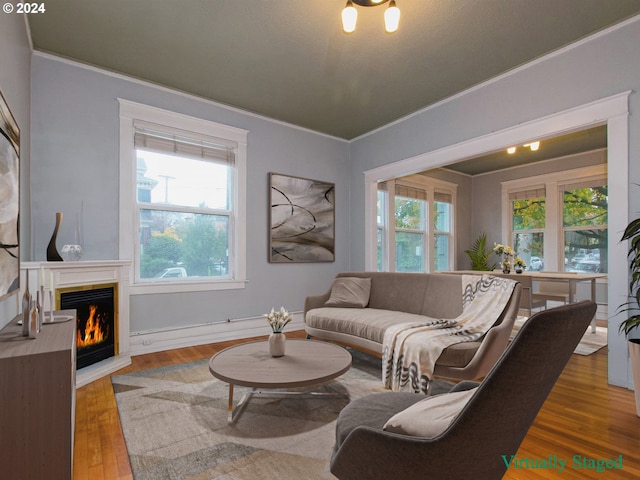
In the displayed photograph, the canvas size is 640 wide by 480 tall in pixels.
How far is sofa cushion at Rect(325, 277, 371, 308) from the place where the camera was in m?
3.63

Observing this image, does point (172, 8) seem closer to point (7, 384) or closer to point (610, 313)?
point (7, 384)

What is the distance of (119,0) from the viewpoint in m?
2.41

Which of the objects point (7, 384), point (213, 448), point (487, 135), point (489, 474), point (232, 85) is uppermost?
point (232, 85)

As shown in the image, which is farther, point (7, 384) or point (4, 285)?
point (4, 285)

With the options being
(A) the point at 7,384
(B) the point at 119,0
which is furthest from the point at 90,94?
(A) the point at 7,384

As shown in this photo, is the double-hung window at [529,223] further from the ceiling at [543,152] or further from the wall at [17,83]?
the wall at [17,83]

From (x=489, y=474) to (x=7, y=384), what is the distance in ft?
5.65

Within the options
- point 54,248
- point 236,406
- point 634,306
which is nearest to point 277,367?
point 236,406

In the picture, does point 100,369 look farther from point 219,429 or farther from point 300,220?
point 300,220

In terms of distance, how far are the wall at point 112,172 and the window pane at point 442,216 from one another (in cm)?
312

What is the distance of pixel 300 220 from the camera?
474 centimetres

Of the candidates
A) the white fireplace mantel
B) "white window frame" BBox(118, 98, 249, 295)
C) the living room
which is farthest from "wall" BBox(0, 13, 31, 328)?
"white window frame" BBox(118, 98, 249, 295)

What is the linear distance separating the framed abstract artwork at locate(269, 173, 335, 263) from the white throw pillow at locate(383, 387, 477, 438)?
3489 mm

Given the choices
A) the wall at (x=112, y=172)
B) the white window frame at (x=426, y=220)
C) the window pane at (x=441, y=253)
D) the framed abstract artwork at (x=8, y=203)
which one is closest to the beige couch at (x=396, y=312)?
the wall at (x=112, y=172)
